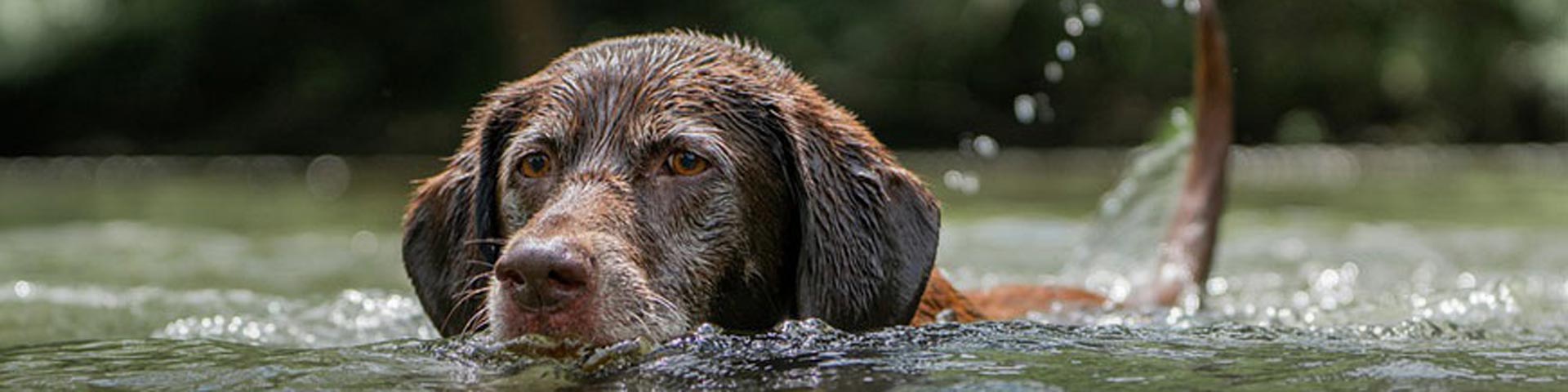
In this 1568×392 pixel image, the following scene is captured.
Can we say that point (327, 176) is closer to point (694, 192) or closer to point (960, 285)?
point (960, 285)

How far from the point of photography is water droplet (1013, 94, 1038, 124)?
19.3 metres

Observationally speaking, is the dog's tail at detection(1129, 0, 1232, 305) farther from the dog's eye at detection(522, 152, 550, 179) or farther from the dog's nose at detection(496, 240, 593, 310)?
the dog's nose at detection(496, 240, 593, 310)

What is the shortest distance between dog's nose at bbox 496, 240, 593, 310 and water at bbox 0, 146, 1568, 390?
0.58ft

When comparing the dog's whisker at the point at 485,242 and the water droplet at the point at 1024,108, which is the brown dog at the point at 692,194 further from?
the water droplet at the point at 1024,108

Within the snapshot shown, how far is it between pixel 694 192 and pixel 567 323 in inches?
22.9

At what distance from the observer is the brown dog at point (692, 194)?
13.6 feet

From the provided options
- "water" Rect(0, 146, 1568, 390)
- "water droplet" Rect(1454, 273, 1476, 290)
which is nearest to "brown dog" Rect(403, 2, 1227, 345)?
"water" Rect(0, 146, 1568, 390)

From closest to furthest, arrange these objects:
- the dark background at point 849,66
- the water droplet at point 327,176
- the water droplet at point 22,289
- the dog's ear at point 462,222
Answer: the dog's ear at point 462,222
the water droplet at point 22,289
the water droplet at point 327,176
the dark background at point 849,66

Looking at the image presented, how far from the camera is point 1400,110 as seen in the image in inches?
880

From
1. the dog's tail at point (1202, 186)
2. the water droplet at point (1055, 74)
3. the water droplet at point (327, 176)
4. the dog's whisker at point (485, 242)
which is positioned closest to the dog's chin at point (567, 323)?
the dog's whisker at point (485, 242)

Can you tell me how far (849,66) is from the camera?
22.4 m

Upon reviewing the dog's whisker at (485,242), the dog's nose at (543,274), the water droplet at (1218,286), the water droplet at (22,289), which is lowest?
the dog's nose at (543,274)

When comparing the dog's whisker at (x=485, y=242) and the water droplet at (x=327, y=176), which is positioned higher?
the water droplet at (x=327, y=176)

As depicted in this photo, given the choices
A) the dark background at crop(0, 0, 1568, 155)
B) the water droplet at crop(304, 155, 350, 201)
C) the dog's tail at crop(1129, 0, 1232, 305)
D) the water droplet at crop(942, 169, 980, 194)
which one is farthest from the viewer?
the dark background at crop(0, 0, 1568, 155)
